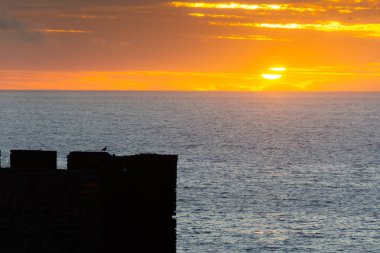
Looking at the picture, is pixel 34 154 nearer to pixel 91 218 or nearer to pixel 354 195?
pixel 91 218

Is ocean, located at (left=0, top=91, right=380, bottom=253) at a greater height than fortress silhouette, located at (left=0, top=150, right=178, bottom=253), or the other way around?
fortress silhouette, located at (left=0, top=150, right=178, bottom=253)

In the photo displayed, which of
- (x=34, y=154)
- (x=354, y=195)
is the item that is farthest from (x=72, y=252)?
(x=354, y=195)

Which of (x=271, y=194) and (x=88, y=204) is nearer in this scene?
(x=88, y=204)

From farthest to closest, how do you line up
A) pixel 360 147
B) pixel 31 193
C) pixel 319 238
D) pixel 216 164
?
pixel 360 147, pixel 216 164, pixel 319 238, pixel 31 193

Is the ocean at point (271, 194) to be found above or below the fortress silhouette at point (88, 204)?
below

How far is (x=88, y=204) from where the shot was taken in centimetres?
1595

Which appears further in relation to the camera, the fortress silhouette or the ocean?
the ocean

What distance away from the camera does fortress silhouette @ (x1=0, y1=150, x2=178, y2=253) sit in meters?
15.2

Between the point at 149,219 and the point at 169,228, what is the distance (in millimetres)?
540

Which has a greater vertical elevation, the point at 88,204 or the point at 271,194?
the point at 88,204

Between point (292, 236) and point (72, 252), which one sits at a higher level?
point (72, 252)

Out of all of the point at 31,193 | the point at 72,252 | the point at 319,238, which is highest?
the point at 31,193

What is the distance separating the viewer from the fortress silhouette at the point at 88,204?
597 inches

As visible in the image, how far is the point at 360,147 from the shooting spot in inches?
7077
